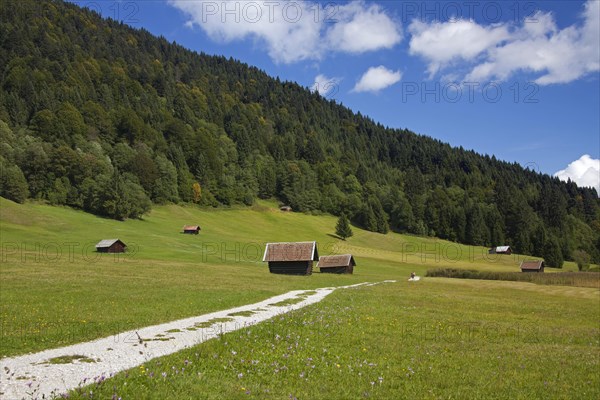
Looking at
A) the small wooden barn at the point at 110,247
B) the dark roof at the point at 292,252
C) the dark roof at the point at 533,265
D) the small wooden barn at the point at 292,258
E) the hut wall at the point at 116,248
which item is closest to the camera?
the dark roof at the point at 292,252

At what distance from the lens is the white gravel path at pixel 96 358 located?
917cm

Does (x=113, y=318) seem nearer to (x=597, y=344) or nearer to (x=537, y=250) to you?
(x=597, y=344)

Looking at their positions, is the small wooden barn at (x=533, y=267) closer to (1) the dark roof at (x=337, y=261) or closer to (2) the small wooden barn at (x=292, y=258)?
(1) the dark roof at (x=337, y=261)

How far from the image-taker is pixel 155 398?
27.9 feet

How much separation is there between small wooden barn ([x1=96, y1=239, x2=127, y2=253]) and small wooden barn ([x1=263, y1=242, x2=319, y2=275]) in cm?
2626

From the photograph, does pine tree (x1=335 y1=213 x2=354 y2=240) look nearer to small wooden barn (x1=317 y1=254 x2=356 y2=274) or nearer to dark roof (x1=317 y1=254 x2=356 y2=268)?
dark roof (x1=317 y1=254 x2=356 y2=268)

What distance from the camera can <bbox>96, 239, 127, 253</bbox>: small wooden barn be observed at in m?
73.4

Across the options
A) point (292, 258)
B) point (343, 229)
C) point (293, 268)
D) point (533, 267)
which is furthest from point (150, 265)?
point (343, 229)

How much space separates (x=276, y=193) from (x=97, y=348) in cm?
18499

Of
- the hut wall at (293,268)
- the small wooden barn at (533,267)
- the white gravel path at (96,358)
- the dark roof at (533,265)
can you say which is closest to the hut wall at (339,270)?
the hut wall at (293,268)

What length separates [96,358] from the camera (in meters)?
11.8

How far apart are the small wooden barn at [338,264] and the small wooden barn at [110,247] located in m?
36.0

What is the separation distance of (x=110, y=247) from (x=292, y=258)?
3133 cm

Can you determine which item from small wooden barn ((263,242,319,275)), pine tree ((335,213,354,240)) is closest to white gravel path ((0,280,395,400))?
small wooden barn ((263,242,319,275))
